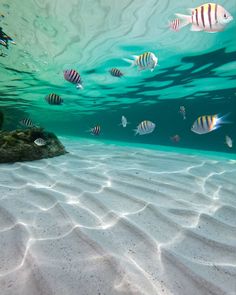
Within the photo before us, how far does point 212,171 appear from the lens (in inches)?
250

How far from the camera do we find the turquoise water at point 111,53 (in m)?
10.2

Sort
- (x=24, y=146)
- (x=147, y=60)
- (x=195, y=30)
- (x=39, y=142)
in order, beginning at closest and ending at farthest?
(x=195, y=30) < (x=147, y=60) < (x=24, y=146) < (x=39, y=142)

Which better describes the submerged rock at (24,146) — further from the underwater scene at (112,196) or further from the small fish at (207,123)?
the small fish at (207,123)

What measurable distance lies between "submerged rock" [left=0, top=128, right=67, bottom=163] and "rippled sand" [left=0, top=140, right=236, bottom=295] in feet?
5.47

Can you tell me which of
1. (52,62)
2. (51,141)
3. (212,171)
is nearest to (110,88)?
(52,62)

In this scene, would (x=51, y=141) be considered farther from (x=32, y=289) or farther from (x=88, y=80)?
(x=88, y=80)

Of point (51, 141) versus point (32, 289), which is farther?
point (51, 141)

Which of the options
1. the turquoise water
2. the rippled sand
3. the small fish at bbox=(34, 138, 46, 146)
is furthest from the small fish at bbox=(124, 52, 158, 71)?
the turquoise water

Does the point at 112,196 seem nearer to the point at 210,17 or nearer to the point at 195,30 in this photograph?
the point at 195,30

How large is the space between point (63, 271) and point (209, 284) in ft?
4.38

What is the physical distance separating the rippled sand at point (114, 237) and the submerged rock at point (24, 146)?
5.47 feet

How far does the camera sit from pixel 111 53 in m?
14.6

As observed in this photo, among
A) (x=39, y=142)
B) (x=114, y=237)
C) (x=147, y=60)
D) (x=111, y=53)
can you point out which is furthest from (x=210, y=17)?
(x=111, y=53)

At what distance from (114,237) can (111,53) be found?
1413 centimetres
